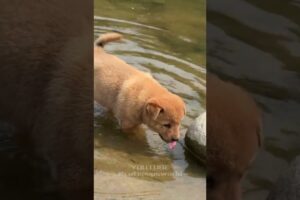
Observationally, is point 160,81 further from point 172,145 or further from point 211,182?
point 211,182

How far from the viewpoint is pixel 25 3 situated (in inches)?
45.3

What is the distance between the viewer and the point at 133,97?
115 centimetres

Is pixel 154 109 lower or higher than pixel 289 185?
higher

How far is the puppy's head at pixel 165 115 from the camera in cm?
110

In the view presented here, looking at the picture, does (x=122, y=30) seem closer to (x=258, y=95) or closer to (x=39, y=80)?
(x=39, y=80)

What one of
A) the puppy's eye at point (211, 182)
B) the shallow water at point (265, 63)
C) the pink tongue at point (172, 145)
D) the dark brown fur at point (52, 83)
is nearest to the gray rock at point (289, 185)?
the shallow water at point (265, 63)

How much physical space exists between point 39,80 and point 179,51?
12.6 inches

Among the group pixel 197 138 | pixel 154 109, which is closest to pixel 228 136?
Answer: pixel 197 138

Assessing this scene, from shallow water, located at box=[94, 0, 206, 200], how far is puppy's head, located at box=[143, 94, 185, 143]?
0.02 meters

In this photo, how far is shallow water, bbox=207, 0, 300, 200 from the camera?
1130mm

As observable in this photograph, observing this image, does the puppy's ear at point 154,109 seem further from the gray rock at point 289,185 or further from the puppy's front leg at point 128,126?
the gray rock at point 289,185

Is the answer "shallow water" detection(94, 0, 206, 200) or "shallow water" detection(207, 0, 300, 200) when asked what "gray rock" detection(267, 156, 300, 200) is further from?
"shallow water" detection(94, 0, 206, 200)

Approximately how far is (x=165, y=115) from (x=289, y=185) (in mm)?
316

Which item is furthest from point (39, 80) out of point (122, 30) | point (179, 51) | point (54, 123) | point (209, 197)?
point (209, 197)
